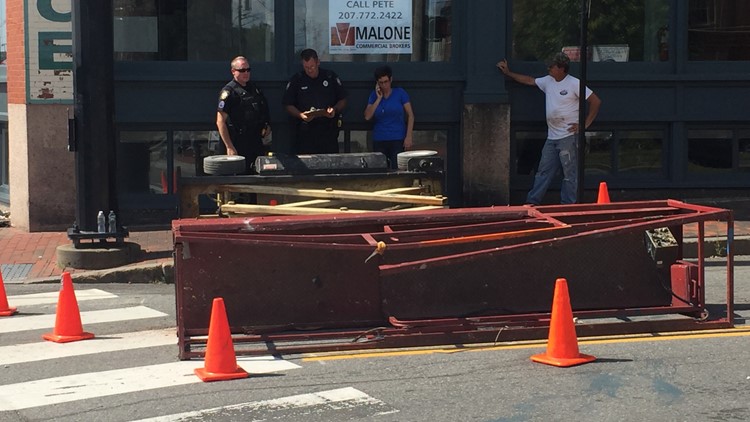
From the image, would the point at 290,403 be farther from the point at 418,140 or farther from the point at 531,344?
the point at 418,140

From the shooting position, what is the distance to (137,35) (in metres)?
14.4

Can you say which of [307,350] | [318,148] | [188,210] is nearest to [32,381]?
[307,350]

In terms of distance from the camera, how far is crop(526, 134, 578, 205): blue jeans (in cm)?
1411

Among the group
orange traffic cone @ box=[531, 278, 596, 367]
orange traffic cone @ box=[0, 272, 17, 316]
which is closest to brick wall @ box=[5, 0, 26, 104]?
orange traffic cone @ box=[0, 272, 17, 316]

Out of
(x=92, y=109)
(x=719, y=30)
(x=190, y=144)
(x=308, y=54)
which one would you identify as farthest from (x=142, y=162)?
(x=719, y=30)

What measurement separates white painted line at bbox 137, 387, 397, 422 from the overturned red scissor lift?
46.2 inches

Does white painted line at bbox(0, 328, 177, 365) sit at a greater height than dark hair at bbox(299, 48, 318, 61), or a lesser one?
lesser

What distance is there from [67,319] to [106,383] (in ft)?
5.27

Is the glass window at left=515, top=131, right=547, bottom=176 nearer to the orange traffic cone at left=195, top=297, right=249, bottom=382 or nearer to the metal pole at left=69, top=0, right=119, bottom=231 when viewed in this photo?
the metal pole at left=69, top=0, right=119, bottom=231

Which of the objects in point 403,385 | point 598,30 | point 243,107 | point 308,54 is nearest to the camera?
point 403,385

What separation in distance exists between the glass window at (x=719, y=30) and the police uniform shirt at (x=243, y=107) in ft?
18.8

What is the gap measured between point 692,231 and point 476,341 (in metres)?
5.54

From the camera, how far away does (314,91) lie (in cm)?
1362

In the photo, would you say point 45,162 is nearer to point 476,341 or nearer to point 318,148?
point 318,148
